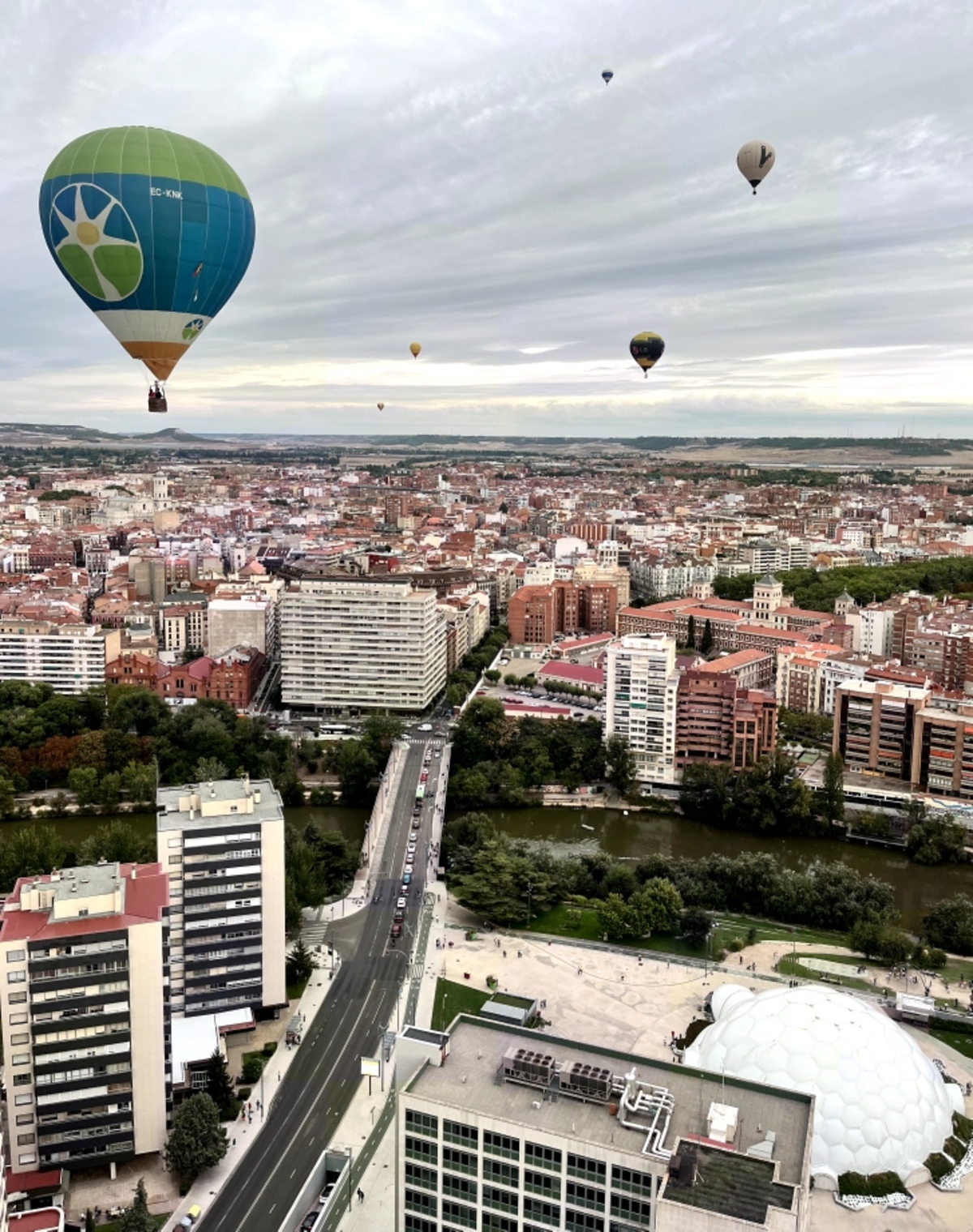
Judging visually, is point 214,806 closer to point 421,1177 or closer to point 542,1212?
point 421,1177

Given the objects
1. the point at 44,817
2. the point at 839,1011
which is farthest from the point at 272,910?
the point at 44,817

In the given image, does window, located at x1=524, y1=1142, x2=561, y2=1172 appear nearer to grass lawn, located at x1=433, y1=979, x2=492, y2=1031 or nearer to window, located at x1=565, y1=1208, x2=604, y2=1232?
window, located at x1=565, y1=1208, x2=604, y2=1232

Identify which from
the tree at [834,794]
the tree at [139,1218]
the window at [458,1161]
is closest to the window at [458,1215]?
the window at [458,1161]

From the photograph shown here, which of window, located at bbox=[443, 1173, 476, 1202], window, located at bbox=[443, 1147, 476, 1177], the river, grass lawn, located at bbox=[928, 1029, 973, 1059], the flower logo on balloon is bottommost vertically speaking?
the river

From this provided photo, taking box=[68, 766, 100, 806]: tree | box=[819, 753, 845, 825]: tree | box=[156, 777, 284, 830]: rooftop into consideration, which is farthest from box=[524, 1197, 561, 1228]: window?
box=[68, 766, 100, 806]: tree

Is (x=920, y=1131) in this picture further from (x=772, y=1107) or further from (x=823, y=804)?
(x=823, y=804)

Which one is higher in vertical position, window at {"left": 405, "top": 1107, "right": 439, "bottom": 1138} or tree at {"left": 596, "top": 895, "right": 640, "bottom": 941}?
window at {"left": 405, "top": 1107, "right": 439, "bottom": 1138}

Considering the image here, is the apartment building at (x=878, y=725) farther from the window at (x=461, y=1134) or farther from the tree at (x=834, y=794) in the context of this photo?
the window at (x=461, y=1134)

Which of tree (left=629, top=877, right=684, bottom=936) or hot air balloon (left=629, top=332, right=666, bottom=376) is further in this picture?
hot air balloon (left=629, top=332, right=666, bottom=376)
